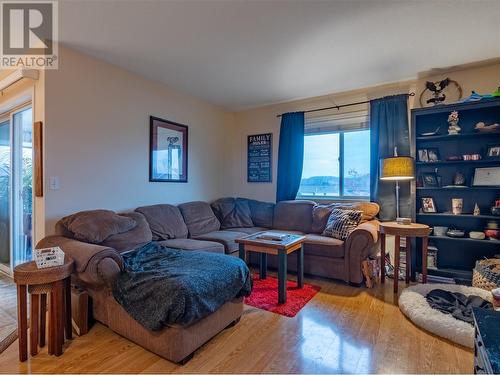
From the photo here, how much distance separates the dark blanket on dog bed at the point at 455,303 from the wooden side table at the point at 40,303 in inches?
111

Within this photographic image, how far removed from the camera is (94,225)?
2.32 meters

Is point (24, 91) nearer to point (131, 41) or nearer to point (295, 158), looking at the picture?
point (131, 41)

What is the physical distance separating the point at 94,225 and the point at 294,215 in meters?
2.50

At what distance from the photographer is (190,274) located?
1784mm

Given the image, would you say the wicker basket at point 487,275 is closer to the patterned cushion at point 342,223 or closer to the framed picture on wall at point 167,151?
the patterned cushion at point 342,223

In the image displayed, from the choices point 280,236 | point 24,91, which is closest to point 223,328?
point 280,236

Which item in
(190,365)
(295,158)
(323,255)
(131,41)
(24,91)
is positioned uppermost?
(131,41)

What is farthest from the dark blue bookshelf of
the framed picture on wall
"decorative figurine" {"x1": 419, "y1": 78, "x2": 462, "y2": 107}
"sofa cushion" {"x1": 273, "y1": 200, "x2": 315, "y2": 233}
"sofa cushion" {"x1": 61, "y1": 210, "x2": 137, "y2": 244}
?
"sofa cushion" {"x1": 61, "y1": 210, "x2": 137, "y2": 244}

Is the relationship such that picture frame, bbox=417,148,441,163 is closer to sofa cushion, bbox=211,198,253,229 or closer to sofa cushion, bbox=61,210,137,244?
sofa cushion, bbox=211,198,253,229

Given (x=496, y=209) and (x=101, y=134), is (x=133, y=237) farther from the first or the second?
(x=496, y=209)

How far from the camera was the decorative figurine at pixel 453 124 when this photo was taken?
294 cm

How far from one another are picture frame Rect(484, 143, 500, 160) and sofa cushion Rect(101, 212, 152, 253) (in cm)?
370

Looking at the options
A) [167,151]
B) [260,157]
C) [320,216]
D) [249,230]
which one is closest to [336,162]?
[320,216]

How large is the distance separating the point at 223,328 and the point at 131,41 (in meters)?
2.58
